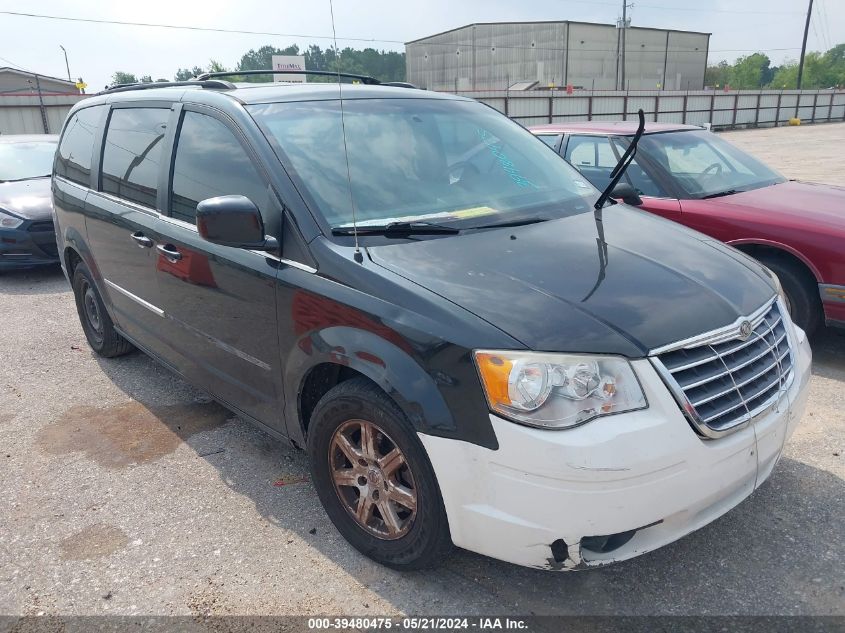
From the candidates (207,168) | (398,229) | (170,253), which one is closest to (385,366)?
(398,229)

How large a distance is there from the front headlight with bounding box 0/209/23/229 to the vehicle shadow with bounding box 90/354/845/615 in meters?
6.19

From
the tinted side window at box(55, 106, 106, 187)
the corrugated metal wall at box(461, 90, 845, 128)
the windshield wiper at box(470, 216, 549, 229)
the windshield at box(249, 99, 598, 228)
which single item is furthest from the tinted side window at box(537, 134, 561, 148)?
the corrugated metal wall at box(461, 90, 845, 128)

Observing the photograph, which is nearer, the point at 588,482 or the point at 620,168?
the point at 588,482

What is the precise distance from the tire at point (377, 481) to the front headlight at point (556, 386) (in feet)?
1.28

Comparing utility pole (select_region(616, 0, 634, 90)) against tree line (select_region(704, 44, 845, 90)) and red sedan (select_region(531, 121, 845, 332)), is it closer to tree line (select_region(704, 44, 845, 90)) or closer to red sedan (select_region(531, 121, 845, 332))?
tree line (select_region(704, 44, 845, 90))

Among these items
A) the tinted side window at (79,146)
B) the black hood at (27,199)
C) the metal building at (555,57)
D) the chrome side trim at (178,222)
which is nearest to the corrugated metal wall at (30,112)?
the black hood at (27,199)

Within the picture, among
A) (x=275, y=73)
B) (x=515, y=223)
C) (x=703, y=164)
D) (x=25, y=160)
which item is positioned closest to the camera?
(x=515, y=223)

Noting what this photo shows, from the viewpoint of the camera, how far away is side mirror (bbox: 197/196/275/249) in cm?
271

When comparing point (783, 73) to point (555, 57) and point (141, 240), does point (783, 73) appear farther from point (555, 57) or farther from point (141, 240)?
point (141, 240)

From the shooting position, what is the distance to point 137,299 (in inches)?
161

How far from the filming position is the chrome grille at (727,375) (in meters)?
2.23

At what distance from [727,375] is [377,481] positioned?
1344 mm

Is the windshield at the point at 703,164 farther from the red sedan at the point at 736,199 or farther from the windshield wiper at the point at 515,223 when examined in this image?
the windshield wiper at the point at 515,223

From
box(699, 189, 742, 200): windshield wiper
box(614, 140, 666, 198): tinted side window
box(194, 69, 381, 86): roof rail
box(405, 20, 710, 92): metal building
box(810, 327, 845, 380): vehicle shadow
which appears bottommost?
box(810, 327, 845, 380): vehicle shadow
